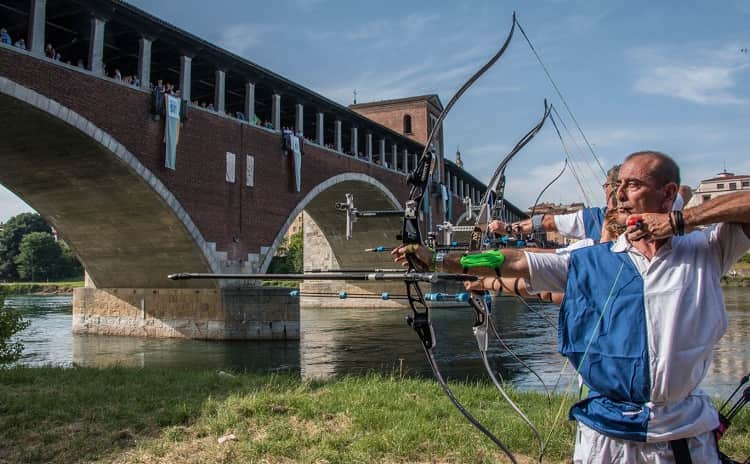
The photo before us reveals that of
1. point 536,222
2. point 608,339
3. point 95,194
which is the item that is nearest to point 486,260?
point 608,339

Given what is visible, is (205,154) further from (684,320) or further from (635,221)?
(684,320)

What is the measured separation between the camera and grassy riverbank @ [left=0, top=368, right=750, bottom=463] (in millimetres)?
4434

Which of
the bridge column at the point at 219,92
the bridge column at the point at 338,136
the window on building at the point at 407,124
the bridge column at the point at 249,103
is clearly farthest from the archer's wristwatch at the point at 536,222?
the window on building at the point at 407,124

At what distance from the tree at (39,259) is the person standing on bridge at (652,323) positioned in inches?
3490

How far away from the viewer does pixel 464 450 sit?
4.41 meters

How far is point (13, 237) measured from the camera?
292ft

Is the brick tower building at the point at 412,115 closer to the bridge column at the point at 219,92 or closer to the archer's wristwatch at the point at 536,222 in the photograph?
the bridge column at the point at 219,92

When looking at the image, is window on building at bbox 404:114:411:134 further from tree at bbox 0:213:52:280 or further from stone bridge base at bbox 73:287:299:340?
tree at bbox 0:213:52:280

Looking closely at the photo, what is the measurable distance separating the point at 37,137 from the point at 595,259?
19327mm

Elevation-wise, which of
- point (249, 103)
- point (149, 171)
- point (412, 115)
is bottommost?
point (149, 171)

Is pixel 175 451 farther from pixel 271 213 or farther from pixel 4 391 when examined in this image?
pixel 271 213

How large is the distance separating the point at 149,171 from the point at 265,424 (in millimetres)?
16213

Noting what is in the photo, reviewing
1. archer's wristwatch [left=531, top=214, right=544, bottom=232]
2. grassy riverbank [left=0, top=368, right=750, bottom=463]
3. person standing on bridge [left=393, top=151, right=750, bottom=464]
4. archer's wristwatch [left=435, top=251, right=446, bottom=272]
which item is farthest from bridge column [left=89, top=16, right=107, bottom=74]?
person standing on bridge [left=393, top=151, right=750, bottom=464]

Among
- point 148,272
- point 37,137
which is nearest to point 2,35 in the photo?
point 37,137
